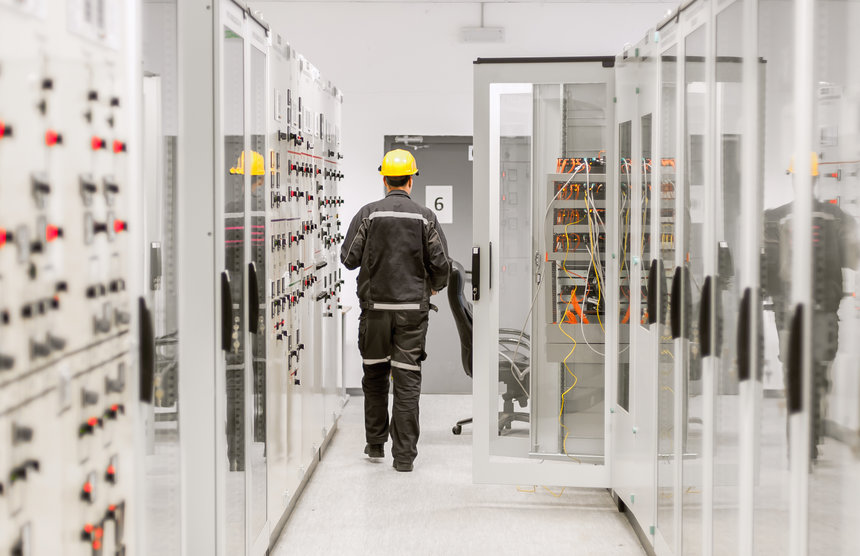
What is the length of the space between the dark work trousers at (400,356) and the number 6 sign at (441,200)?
81.5 inches

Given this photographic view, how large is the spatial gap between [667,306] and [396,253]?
6.29 feet

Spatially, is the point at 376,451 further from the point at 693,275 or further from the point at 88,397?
the point at 88,397

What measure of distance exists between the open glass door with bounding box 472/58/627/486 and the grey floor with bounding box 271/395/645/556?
182 mm

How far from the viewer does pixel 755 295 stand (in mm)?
2148

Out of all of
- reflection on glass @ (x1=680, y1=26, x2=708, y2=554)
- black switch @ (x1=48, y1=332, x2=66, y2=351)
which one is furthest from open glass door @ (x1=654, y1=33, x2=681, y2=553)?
black switch @ (x1=48, y1=332, x2=66, y2=351)

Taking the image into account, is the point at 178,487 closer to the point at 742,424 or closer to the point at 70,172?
the point at 70,172

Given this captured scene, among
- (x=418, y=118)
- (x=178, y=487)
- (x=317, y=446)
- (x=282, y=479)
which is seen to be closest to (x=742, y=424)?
(x=178, y=487)

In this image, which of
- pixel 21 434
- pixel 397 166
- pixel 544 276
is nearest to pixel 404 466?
pixel 544 276

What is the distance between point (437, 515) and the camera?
158 inches

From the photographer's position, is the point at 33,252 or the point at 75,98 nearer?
the point at 33,252

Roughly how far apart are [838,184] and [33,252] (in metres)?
1.67

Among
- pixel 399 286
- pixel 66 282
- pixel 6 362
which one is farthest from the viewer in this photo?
pixel 399 286

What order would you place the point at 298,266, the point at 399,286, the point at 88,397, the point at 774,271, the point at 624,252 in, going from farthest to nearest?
1. the point at 399,286
2. the point at 298,266
3. the point at 624,252
4. the point at 774,271
5. the point at 88,397

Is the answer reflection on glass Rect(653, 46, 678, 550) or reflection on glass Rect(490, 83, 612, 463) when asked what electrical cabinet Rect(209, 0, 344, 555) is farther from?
reflection on glass Rect(653, 46, 678, 550)
